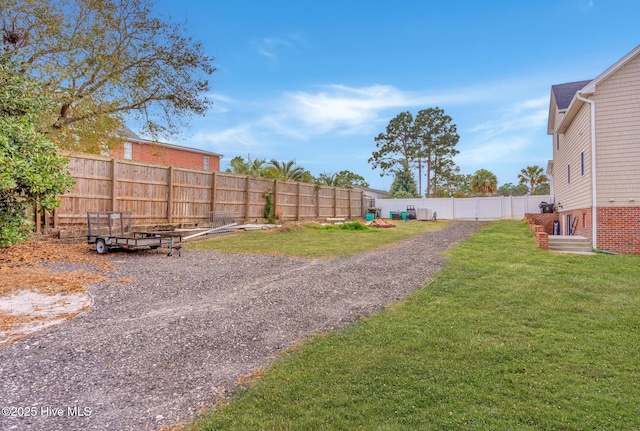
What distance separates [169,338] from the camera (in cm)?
367

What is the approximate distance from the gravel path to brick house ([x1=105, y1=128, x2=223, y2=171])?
1949 centimetres

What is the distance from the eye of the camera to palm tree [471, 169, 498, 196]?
125 ft

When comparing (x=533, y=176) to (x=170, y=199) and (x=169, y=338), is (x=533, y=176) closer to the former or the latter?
(x=170, y=199)

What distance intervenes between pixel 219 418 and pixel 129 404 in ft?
2.38

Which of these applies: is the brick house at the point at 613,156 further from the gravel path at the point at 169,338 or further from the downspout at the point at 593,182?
the gravel path at the point at 169,338

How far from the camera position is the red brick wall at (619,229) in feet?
31.2

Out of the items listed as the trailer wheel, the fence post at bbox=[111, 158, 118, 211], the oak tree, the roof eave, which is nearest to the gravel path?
the trailer wheel

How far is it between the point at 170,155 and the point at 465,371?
28511 mm

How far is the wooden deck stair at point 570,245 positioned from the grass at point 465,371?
18.3 feet

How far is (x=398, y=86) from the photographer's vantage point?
2002cm

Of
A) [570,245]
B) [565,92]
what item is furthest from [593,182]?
[565,92]

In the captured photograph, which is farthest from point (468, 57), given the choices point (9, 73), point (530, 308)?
point (9, 73)

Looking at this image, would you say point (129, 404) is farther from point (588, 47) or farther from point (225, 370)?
point (588, 47)

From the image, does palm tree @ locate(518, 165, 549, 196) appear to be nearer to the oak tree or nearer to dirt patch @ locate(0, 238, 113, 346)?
the oak tree
